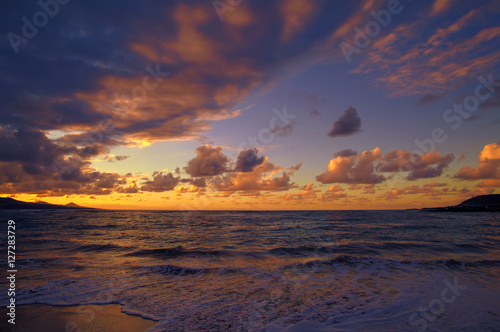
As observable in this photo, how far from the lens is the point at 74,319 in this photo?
8.35 metres

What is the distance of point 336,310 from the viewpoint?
8.79 m

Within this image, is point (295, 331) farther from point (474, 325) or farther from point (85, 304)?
point (85, 304)

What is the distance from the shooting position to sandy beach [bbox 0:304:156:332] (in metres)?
7.71

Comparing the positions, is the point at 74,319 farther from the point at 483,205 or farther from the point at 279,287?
the point at 483,205

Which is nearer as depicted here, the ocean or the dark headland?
the ocean

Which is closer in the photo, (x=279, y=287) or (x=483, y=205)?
(x=279, y=287)

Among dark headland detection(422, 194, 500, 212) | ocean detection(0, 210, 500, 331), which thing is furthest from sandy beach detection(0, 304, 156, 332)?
dark headland detection(422, 194, 500, 212)

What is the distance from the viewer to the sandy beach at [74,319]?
7.71 meters

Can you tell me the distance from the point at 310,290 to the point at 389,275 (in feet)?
19.1

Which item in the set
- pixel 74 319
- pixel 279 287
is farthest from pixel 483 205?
pixel 74 319

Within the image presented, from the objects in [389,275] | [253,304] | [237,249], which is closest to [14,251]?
Result: [237,249]

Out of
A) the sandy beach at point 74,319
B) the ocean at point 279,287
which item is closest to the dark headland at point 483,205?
the ocean at point 279,287

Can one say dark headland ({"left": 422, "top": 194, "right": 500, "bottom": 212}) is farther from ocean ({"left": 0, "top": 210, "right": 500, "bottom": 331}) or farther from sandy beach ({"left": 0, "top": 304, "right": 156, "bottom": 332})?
sandy beach ({"left": 0, "top": 304, "right": 156, "bottom": 332})

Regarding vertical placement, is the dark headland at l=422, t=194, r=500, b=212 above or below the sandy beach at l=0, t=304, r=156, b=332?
below
